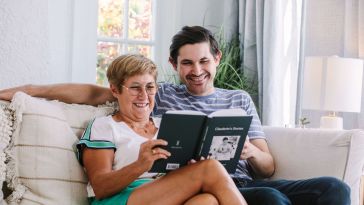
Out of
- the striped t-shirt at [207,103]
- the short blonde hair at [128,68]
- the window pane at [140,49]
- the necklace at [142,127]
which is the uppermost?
the window pane at [140,49]

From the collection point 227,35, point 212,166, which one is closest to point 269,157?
point 212,166

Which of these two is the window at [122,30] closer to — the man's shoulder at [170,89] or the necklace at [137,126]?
the man's shoulder at [170,89]

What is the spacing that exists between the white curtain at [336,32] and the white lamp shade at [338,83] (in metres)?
0.31

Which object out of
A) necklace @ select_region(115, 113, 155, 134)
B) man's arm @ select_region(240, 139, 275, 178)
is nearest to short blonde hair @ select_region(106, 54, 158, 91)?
necklace @ select_region(115, 113, 155, 134)

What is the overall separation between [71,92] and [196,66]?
1.77 feet

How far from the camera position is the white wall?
3.26 meters

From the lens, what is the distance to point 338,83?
128 inches

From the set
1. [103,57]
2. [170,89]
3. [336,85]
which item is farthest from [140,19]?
[170,89]

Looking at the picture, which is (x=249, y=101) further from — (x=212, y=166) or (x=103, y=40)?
(x=103, y=40)

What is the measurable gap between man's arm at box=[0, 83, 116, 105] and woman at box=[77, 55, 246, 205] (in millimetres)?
175

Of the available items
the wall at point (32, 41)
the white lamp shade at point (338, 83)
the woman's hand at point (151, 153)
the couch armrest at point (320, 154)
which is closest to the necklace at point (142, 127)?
the woman's hand at point (151, 153)

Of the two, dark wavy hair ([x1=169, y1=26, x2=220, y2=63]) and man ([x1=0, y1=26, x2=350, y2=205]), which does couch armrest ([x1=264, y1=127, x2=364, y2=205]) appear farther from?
dark wavy hair ([x1=169, y1=26, x2=220, y2=63])

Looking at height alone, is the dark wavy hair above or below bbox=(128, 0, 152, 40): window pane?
below

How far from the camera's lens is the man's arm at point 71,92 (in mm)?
2395
